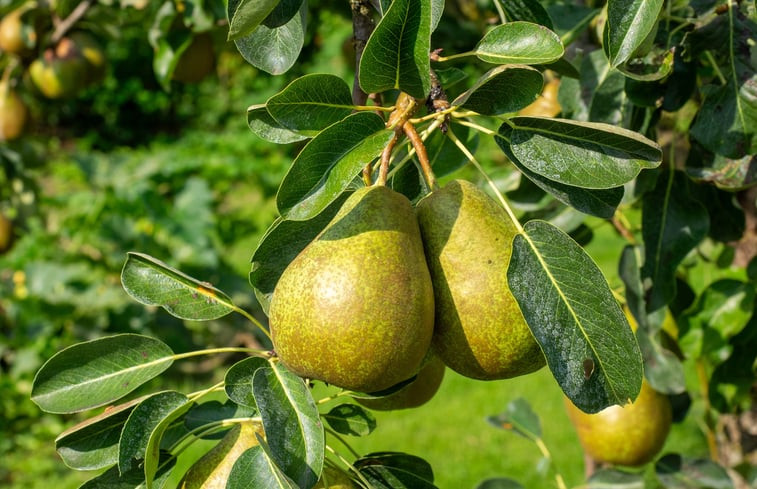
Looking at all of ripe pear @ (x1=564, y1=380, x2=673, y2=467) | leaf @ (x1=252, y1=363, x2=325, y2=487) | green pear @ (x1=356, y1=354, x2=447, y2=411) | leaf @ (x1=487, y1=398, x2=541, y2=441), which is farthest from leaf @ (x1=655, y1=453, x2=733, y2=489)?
leaf @ (x1=252, y1=363, x2=325, y2=487)

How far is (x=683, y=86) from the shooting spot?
1137 millimetres

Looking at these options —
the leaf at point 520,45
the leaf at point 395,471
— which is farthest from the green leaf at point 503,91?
the leaf at point 395,471

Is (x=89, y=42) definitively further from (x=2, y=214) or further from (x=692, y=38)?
(x=692, y=38)

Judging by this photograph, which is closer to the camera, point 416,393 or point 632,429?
point 416,393

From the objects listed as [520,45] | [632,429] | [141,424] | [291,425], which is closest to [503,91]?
[520,45]

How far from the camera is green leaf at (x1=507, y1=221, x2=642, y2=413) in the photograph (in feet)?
2.58

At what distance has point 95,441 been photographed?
91 cm

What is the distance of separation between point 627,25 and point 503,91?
15 cm

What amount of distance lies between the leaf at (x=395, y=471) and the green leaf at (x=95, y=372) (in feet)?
0.86

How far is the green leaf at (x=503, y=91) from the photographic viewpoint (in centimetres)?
81

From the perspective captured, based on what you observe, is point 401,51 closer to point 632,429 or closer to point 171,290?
point 171,290

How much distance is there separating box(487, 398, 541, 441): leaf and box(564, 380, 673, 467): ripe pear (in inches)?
3.5

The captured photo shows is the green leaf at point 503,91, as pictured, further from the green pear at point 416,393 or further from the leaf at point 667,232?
the leaf at point 667,232

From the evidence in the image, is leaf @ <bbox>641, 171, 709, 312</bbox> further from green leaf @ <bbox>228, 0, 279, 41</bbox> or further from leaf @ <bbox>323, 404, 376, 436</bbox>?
green leaf @ <bbox>228, 0, 279, 41</bbox>
